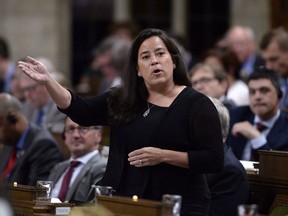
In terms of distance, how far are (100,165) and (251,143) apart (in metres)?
1.25

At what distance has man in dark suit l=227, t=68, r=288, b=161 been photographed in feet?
26.3

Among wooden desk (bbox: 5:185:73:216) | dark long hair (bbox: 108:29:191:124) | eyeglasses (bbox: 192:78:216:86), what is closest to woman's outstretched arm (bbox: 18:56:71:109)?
dark long hair (bbox: 108:29:191:124)

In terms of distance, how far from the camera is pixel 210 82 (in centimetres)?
909

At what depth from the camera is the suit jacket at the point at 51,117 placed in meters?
9.80

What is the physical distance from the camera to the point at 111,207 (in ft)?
17.7

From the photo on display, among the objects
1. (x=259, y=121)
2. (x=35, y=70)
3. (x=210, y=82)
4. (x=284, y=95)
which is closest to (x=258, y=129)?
(x=259, y=121)

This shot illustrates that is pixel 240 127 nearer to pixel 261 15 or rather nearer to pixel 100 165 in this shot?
pixel 100 165

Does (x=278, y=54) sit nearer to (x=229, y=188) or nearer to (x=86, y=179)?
(x=86, y=179)

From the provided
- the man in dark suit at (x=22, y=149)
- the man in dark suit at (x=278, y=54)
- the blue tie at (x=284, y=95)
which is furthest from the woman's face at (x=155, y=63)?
the man in dark suit at (x=278, y=54)

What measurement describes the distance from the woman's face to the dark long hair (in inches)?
1.5

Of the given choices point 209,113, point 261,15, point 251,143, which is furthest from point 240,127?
point 261,15

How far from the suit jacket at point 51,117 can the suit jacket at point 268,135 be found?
192cm

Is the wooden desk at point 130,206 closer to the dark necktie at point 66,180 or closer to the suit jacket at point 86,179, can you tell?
the suit jacket at point 86,179

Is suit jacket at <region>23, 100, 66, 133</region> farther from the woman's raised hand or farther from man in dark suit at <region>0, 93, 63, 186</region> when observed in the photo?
the woman's raised hand
